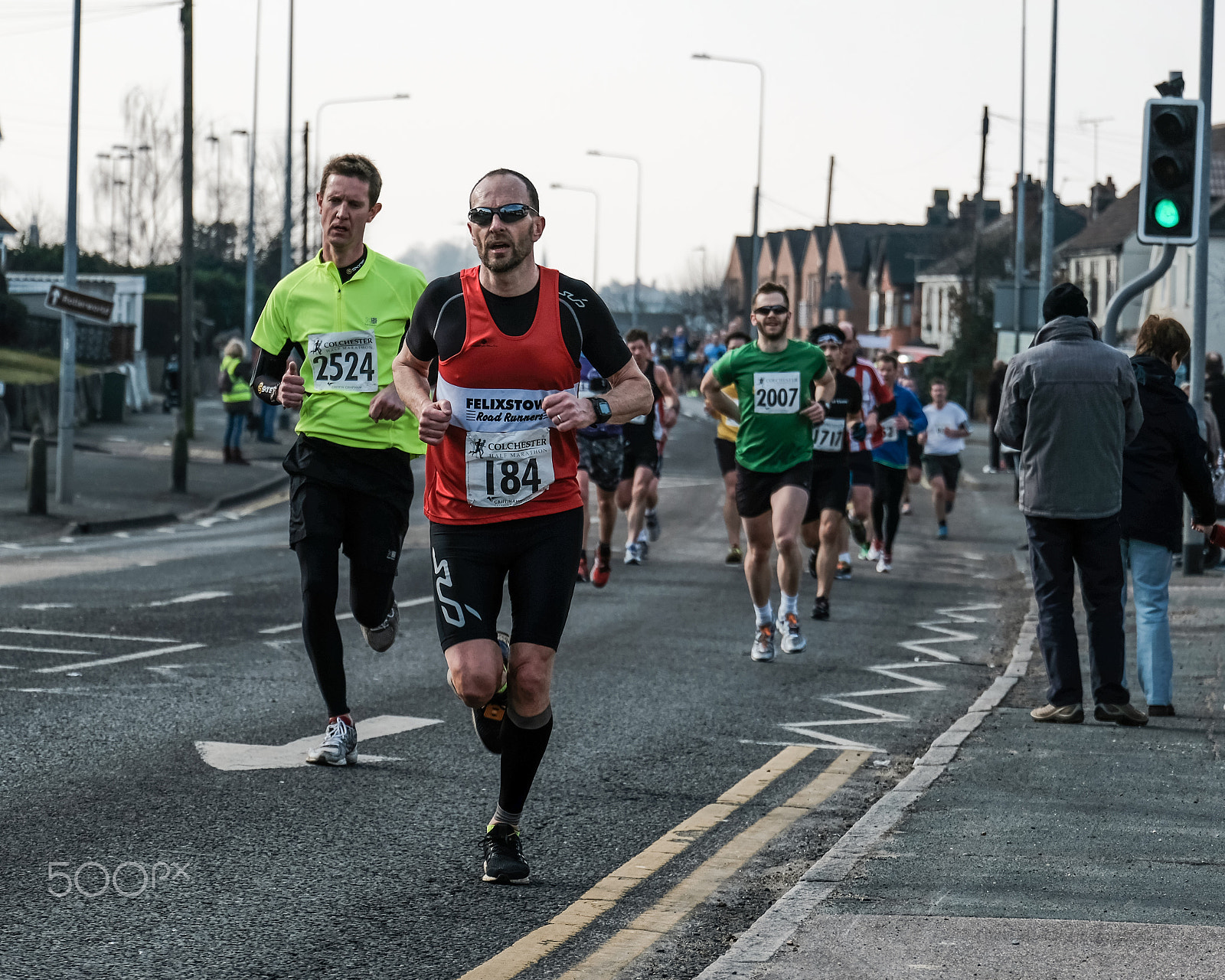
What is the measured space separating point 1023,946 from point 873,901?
532 millimetres

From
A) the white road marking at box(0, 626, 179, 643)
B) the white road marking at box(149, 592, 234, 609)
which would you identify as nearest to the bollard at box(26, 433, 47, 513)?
the white road marking at box(149, 592, 234, 609)

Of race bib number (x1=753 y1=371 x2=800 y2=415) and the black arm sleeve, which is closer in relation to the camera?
the black arm sleeve

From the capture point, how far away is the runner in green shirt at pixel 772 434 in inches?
404

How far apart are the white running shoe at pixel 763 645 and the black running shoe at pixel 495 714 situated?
501 cm

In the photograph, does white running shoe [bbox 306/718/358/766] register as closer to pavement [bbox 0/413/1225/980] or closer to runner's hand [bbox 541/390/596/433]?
pavement [bbox 0/413/1225/980]

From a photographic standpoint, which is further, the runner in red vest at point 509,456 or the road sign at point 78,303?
the road sign at point 78,303

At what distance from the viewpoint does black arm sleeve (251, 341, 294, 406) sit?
6.89 m

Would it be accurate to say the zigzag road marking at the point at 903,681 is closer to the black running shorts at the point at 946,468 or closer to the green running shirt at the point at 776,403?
the green running shirt at the point at 776,403

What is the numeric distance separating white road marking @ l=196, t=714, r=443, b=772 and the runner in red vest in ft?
5.85

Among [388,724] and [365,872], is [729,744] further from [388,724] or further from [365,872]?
[365,872]

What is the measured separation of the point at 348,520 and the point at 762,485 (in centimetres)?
390

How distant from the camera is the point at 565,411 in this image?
201 inches

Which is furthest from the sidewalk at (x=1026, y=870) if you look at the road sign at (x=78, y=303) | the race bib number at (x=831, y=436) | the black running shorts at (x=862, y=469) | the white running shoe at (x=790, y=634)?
the road sign at (x=78, y=303)

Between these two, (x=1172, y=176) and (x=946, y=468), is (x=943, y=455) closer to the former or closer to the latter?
(x=946, y=468)
